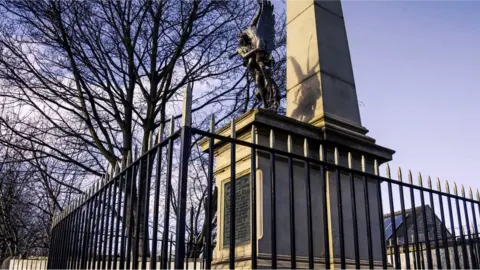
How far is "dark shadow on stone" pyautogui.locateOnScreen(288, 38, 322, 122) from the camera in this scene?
20.7 feet

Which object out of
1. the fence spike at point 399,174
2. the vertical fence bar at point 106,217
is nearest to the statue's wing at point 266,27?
the fence spike at point 399,174

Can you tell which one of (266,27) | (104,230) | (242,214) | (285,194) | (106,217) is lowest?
(104,230)

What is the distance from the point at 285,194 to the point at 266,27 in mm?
2704

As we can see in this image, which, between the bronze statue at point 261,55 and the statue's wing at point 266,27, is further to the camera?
the statue's wing at point 266,27

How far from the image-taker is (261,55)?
20.1ft

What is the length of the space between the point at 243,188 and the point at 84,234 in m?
1.76

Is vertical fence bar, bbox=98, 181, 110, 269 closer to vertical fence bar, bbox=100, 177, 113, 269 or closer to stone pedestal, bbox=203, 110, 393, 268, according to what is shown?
vertical fence bar, bbox=100, 177, 113, 269

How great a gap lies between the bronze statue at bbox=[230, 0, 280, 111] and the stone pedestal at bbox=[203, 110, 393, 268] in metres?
0.94

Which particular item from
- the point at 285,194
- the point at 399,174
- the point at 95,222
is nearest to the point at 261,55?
the point at 285,194

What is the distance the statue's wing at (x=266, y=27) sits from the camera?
629cm

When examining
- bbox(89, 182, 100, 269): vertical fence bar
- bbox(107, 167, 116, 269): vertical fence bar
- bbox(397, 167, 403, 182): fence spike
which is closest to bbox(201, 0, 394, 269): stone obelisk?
bbox(397, 167, 403, 182): fence spike

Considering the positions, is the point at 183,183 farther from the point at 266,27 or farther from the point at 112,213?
the point at 266,27

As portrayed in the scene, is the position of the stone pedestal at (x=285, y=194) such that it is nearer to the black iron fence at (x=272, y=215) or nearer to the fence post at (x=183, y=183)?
the black iron fence at (x=272, y=215)

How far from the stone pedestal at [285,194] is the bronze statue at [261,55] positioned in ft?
3.10
